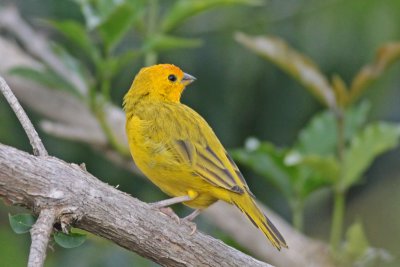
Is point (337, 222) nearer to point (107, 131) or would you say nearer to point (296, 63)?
point (296, 63)

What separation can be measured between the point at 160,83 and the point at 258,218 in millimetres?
938

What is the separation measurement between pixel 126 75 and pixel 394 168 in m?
1.89

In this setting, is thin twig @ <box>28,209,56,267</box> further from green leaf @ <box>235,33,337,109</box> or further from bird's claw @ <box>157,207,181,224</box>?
green leaf @ <box>235,33,337,109</box>

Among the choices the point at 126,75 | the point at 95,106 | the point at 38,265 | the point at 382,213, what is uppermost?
the point at 126,75

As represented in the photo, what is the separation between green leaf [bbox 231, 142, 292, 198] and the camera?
4.79 m

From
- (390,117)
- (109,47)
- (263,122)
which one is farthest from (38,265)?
(390,117)

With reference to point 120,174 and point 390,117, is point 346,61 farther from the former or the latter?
point 120,174

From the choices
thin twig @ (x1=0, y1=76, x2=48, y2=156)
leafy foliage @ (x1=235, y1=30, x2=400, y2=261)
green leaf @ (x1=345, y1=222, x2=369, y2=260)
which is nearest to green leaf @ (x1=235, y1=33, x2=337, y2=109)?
leafy foliage @ (x1=235, y1=30, x2=400, y2=261)

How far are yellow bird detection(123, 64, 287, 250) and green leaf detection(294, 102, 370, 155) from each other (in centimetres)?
133

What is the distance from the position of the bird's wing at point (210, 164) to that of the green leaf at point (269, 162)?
1169 mm

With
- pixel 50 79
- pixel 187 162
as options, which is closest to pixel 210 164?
pixel 187 162

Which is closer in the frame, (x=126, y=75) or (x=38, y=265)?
(x=38, y=265)

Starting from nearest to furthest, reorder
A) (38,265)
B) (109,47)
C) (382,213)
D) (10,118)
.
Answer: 1. (38,265)
2. (109,47)
3. (382,213)
4. (10,118)

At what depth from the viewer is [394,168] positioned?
650 cm
